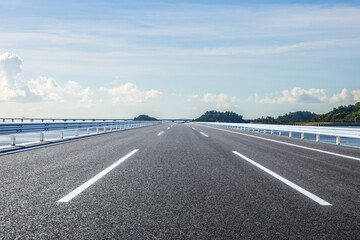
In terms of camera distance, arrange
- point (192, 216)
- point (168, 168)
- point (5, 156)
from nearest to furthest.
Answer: point (192, 216), point (168, 168), point (5, 156)

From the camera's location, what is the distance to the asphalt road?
334 cm

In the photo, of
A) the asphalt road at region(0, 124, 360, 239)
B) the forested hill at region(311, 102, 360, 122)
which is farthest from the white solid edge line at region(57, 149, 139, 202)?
the forested hill at region(311, 102, 360, 122)

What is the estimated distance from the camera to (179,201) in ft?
14.6

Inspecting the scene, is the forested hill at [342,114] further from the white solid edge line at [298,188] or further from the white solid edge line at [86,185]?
the white solid edge line at [86,185]

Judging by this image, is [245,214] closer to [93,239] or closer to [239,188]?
[239,188]

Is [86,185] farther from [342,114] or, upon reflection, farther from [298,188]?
[342,114]

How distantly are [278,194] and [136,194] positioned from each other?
2.27 metres

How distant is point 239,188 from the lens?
5.28 m

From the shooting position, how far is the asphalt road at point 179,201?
3.34 meters

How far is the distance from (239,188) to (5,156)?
750cm

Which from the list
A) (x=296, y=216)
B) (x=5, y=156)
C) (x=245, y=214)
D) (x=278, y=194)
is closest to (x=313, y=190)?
(x=278, y=194)

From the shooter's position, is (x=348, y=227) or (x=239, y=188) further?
(x=239, y=188)

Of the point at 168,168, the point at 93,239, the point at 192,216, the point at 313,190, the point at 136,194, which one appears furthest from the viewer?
the point at 168,168

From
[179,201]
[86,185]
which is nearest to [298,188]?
[179,201]
